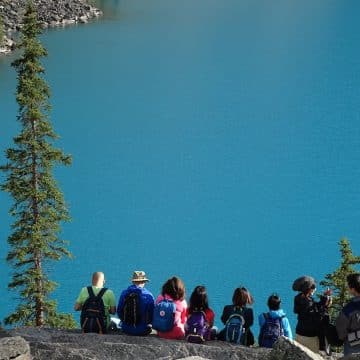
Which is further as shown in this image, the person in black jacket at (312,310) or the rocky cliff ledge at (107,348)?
the person in black jacket at (312,310)

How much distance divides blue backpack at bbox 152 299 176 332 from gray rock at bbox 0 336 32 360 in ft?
6.02

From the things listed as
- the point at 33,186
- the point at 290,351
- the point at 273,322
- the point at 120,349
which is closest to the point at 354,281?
the point at 290,351

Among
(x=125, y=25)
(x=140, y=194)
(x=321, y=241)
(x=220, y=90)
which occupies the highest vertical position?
(x=125, y=25)

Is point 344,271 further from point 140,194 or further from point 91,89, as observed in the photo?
point 91,89

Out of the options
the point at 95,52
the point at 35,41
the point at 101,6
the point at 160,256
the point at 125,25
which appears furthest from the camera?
the point at 101,6

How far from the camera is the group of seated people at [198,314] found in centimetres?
849

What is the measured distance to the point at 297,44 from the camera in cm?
6309

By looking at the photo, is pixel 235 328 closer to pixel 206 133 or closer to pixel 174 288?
pixel 174 288

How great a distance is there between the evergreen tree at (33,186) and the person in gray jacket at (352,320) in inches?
488

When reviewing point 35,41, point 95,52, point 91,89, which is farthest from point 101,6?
point 35,41

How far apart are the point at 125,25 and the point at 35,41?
167 feet

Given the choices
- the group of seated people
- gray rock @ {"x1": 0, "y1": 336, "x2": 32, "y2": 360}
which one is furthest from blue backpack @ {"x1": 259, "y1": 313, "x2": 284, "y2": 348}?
gray rock @ {"x1": 0, "y1": 336, "x2": 32, "y2": 360}

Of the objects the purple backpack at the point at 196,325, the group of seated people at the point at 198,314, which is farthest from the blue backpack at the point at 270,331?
the purple backpack at the point at 196,325

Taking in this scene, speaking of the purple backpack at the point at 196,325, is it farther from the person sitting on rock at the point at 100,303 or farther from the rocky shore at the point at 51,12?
the rocky shore at the point at 51,12
